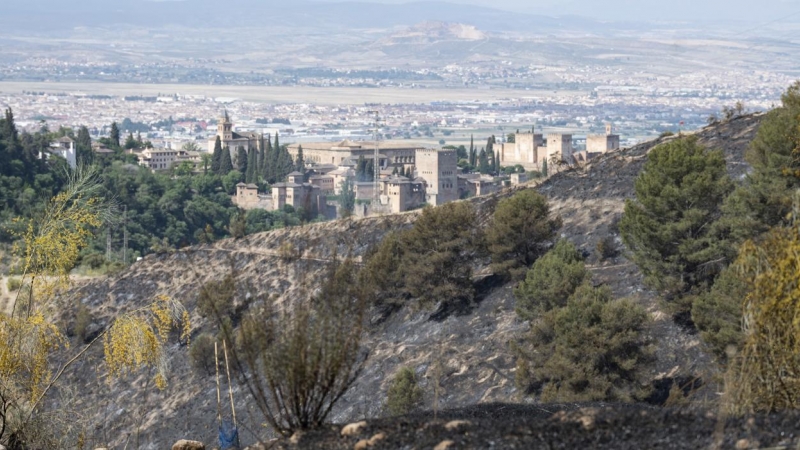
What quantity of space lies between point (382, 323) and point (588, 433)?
15068 mm

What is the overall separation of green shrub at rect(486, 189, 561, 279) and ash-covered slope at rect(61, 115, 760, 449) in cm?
47

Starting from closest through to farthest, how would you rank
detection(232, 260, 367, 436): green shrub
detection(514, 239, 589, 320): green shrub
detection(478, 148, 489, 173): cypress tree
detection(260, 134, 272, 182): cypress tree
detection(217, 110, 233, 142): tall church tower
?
detection(232, 260, 367, 436): green shrub
detection(514, 239, 589, 320): green shrub
detection(260, 134, 272, 182): cypress tree
detection(217, 110, 233, 142): tall church tower
detection(478, 148, 489, 173): cypress tree

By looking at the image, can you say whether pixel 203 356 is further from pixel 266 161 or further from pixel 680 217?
pixel 266 161

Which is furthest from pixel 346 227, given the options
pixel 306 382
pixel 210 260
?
pixel 306 382

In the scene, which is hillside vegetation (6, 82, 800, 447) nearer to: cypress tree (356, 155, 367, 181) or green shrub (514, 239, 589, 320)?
green shrub (514, 239, 589, 320)

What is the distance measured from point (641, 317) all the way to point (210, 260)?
17.5 metres

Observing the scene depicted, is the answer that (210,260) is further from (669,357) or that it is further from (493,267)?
(669,357)

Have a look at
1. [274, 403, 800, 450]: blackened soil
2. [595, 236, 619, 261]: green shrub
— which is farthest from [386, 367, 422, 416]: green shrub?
[274, 403, 800, 450]: blackened soil

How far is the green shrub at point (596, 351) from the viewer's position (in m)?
14.8

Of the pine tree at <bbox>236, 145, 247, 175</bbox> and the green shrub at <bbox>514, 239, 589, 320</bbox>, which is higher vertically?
the green shrub at <bbox>514, 239, 589, 320</bbox>

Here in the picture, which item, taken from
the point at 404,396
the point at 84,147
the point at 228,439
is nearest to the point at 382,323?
the point at 404,396

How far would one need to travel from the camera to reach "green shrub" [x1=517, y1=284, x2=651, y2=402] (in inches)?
581

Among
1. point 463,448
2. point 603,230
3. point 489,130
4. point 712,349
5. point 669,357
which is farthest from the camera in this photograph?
point 489,130

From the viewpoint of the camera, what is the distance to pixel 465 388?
17781mm
